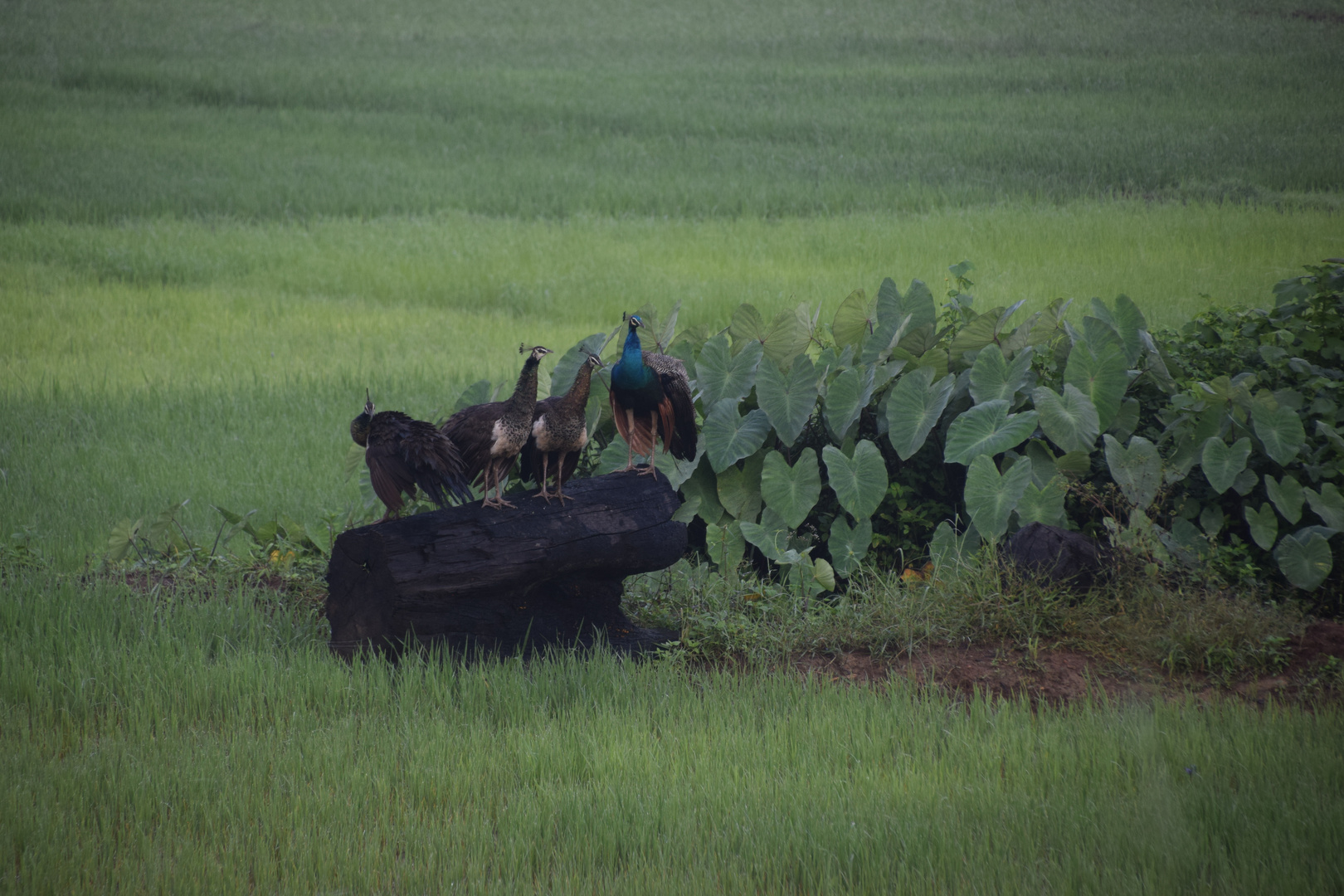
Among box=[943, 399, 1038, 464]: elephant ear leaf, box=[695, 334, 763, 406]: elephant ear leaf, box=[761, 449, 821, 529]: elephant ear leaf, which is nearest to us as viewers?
box=[943, 399, 1038, 464]: elephant ear leaf

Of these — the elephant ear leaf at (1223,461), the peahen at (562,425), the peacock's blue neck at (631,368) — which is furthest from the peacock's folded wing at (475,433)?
the elephant ear leaf at (1223,461)

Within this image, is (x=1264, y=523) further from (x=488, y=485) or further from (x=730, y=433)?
(x=488, y=485)

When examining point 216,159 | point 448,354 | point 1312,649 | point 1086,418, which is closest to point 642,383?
point 1086,418

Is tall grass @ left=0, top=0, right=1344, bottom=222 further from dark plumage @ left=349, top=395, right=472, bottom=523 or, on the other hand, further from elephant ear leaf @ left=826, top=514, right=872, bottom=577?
dark plumage @ left=349, top=395, right=472, bottom=523

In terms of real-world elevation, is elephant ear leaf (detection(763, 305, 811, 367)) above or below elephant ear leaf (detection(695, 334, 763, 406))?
above

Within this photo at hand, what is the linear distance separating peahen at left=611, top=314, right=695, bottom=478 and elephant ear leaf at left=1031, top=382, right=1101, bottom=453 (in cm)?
164

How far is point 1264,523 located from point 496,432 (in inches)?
129

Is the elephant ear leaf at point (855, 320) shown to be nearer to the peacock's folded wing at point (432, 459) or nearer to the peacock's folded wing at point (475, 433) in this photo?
the peacock's folded wing at point (475, 433)

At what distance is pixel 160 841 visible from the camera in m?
2.93

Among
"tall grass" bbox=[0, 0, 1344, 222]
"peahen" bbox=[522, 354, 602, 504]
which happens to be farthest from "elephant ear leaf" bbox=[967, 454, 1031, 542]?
"tall grass" bbox=[0, 0, 1344, 222]

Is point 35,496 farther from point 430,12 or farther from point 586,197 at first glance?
point 430,12

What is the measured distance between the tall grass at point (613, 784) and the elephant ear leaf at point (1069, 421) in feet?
5.08

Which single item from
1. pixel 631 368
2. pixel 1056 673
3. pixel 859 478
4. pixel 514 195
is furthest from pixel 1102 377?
pixel 514 195

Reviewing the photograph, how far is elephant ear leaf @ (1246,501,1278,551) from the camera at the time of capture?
4.36 m
